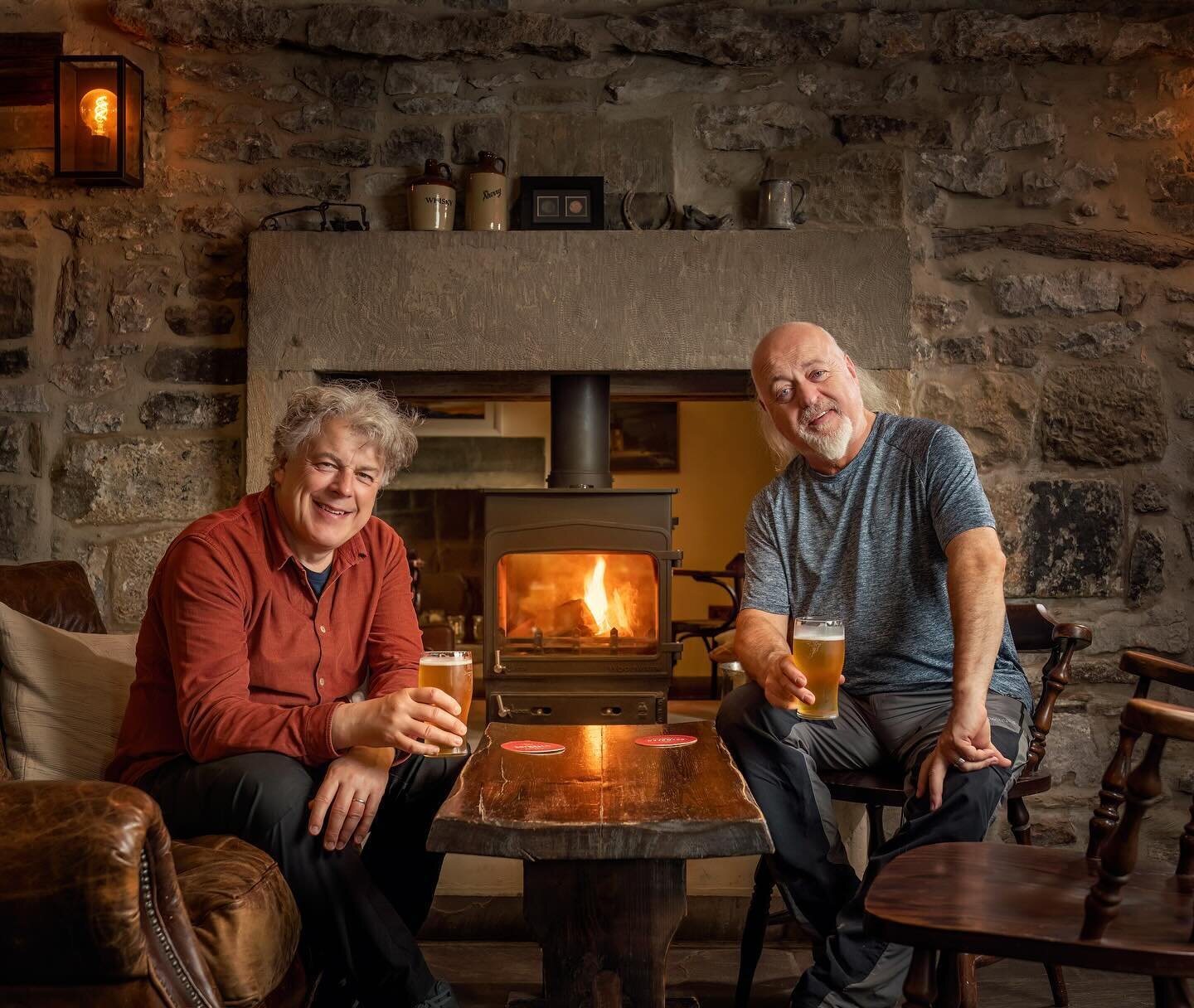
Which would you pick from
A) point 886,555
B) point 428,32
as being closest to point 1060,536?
point 886,555

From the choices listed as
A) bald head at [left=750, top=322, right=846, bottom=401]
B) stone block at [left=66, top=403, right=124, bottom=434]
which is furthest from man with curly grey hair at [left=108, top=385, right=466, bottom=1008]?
stone block at [left=66, top=403, right=124, bottom=434]

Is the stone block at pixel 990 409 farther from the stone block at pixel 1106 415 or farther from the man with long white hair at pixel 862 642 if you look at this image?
the man with long white hair at pixel 862 642

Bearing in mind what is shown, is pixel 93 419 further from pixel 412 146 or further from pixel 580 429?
pixel 580 429

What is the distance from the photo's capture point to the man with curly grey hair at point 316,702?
1750mm

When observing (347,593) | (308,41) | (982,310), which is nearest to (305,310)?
(308,41)

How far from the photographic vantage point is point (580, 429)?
3.40m

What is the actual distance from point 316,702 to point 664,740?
60cm

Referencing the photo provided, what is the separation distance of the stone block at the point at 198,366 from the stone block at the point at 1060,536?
7.14 feet

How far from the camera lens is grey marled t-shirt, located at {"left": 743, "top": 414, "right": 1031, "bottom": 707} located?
2.19 metres

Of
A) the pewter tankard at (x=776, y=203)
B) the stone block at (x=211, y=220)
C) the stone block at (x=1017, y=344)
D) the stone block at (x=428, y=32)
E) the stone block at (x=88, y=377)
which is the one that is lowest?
the stone block at (x=88, y=377)

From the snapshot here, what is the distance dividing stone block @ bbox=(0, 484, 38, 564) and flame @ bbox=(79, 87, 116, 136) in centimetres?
103

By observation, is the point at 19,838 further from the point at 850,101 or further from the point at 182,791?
the point at 850,101

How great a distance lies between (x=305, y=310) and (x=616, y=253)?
0.88 m

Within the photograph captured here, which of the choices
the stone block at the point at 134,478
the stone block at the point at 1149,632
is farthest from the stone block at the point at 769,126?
the stone block at the point at 134,478
